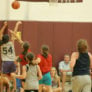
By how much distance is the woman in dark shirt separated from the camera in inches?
255

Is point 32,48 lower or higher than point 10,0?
lower

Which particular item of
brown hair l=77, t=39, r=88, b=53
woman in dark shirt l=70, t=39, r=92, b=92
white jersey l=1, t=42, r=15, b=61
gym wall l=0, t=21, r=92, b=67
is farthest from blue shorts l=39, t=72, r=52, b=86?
gym wall l=0, t=21, r=92, b=67

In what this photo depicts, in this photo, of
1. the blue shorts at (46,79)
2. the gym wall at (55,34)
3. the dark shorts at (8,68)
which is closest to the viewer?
the blue shorts at (46,79)

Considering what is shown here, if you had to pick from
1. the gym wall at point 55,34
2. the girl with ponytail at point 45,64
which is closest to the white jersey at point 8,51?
the girl with ponytail at point 45,64

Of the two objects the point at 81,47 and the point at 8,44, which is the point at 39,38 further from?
the point at 81,47

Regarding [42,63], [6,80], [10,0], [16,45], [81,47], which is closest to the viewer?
[81,47]

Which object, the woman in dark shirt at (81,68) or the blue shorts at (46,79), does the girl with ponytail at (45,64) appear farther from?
the woman in dark shirt at (81,68)

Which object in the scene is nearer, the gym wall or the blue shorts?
the blue shorts

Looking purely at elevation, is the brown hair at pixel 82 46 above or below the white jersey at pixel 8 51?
above

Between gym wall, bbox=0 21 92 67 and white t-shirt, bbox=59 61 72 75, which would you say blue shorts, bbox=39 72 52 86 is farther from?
gym wall, bbox=0 21 92 67

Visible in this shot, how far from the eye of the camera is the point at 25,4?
13633mm

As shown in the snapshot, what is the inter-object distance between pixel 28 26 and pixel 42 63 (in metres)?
4.75

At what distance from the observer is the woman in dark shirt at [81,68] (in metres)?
6.48

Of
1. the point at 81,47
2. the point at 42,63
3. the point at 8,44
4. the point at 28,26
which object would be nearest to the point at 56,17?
the point at 28,26
